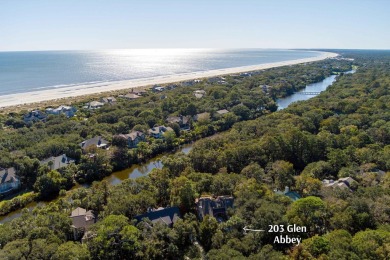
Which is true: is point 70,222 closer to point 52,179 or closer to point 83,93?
point 52,179

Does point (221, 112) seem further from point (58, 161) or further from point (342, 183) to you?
point (342, 183)

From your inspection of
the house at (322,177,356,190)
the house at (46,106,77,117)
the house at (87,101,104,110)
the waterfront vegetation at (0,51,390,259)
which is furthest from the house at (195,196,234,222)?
the house at (87,101,104,110)

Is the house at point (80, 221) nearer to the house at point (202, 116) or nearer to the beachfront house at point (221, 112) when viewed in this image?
the house at point (202, 116)

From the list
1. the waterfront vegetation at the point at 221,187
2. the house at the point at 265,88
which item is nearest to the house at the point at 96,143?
the waterfront vegetation at the point at 221,187

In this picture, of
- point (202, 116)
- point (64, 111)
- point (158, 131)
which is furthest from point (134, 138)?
point (64, 111)

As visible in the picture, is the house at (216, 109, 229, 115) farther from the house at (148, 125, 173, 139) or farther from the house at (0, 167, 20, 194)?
the house at (0, 167, 20, 194)

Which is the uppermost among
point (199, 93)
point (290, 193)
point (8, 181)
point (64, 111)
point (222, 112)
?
point (199, 93)
